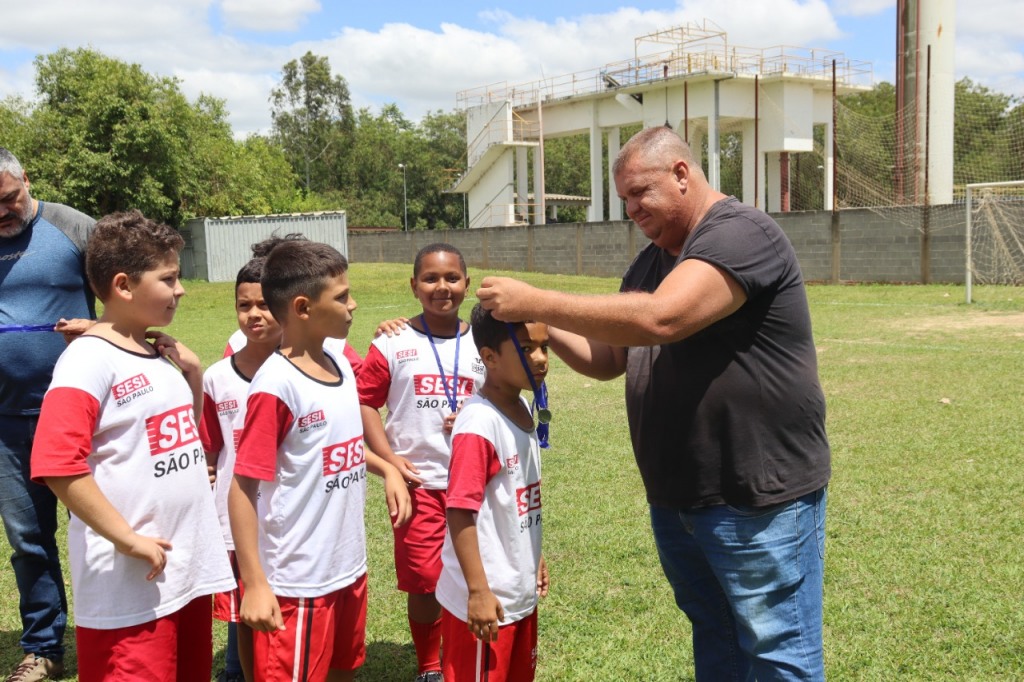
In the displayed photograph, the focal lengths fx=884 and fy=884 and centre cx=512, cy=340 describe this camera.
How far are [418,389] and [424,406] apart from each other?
81mm

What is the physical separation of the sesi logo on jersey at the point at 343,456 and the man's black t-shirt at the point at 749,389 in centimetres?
108

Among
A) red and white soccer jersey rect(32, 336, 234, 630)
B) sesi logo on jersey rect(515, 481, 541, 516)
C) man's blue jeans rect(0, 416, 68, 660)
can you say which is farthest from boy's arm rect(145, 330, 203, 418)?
sesi logo on jersey rect(515, 481, 541, 516)

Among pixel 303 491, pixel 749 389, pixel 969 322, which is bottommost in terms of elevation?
pixel 969 322

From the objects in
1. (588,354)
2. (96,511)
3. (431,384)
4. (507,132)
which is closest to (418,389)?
(431,384)

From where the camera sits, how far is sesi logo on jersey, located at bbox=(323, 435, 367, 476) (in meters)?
3.01

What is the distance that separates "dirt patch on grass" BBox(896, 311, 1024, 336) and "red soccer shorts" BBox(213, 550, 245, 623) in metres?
14.7

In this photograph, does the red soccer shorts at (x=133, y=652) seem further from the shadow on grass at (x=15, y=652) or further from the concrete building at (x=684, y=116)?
the concrete building at (x=684, y=116)

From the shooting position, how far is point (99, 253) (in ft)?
9.48

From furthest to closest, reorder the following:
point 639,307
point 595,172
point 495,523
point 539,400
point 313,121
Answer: point 313,121 → point 595,172 → point 539,400 → point 495,523 → point 639,307

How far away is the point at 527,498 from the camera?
306 cm

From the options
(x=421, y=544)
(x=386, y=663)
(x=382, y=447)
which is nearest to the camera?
(x=382, y=447)

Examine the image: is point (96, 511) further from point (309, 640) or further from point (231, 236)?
point (231, 236)

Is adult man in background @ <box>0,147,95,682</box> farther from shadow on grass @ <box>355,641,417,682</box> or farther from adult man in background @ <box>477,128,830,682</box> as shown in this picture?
adult man in background @ <box>477,128,830,682</box>

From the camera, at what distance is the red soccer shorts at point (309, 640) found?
2.90 m
